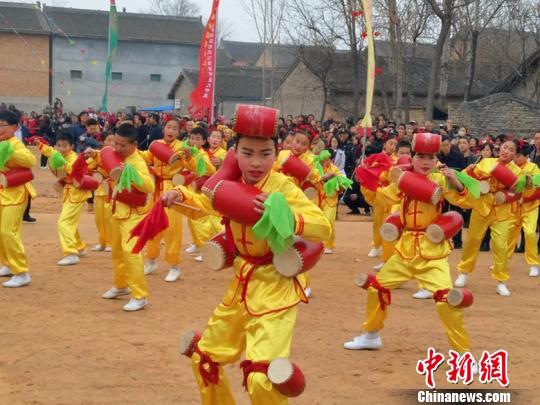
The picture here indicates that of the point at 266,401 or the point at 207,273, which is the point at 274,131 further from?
the point at 207,273

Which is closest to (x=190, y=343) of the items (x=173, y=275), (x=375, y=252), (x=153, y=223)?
(x=153, y=223)

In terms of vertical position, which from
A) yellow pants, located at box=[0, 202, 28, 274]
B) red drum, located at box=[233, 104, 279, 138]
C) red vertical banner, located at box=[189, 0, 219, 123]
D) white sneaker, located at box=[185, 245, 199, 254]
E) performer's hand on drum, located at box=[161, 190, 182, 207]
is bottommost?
white sneaker, located at box=[185, 245, 199, 254]

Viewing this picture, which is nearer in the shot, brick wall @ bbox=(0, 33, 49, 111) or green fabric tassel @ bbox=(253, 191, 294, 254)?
green fabric tassel @ bbox=(253, 191, 294, 254)

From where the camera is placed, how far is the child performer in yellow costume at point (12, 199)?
8.31 meters

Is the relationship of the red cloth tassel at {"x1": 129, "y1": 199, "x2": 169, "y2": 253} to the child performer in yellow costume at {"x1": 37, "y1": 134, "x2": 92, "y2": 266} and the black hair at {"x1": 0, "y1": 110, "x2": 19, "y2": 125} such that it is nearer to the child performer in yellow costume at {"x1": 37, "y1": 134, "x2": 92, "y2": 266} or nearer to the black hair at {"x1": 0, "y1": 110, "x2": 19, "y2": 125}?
the black hair at {"x1": 0, "y1": 110, "x2": 19, "y2": 125}

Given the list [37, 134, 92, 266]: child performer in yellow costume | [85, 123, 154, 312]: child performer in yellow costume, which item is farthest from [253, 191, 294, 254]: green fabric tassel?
[37, 134, 92, 266]: child performer in yellow costume

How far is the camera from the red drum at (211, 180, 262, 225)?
396cm

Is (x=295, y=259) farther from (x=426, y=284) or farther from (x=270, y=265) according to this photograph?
(x=426, y=284)

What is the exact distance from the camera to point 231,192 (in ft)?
13.2

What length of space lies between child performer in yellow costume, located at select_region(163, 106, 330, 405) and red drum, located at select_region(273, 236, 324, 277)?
8 centimetres

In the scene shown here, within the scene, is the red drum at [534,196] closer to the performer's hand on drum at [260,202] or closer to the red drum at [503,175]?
the red drum at [503,175]

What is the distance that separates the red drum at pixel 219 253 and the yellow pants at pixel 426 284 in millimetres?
2133

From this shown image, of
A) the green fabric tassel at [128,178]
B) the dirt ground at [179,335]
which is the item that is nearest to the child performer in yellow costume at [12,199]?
the dirt ground at [179,335]

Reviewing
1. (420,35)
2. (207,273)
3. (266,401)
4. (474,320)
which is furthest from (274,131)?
(420,35)
